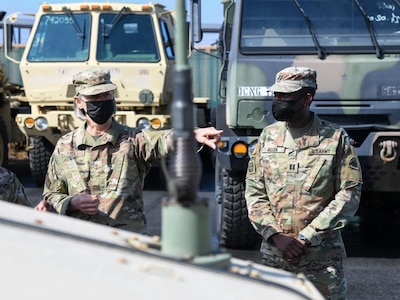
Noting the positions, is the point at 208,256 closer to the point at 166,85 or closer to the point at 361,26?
the point at 361,26

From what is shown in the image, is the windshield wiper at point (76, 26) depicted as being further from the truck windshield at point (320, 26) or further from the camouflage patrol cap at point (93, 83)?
the camouflage patrol cap at point (93, 83)

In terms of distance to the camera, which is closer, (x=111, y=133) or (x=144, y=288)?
(x=144, y=288)

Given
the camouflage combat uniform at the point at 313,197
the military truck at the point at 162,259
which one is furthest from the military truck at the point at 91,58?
the military truck at the point at 162,259

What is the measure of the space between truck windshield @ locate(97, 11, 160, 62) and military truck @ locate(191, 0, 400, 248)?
3.59 meters

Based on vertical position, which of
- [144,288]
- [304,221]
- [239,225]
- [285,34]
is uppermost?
[285,34]

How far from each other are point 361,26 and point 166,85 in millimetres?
4036

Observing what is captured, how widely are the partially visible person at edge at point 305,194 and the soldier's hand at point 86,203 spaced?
27.6 inches

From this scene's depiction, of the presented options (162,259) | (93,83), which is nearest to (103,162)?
(93,83)

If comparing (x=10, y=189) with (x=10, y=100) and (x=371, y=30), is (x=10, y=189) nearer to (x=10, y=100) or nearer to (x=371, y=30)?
(x=371, y=30)

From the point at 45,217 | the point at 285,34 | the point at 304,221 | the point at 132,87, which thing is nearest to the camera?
the point at 45,217

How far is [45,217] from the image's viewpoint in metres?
1.73

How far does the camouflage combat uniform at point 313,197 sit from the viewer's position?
3.15m

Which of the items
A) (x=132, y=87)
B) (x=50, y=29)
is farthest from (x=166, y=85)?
(x=50, y=29)

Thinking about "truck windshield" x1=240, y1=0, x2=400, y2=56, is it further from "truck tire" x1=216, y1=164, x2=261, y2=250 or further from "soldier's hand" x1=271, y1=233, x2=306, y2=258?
"soldier's hand" x1=271, y1=233, x2=306, y2=258
